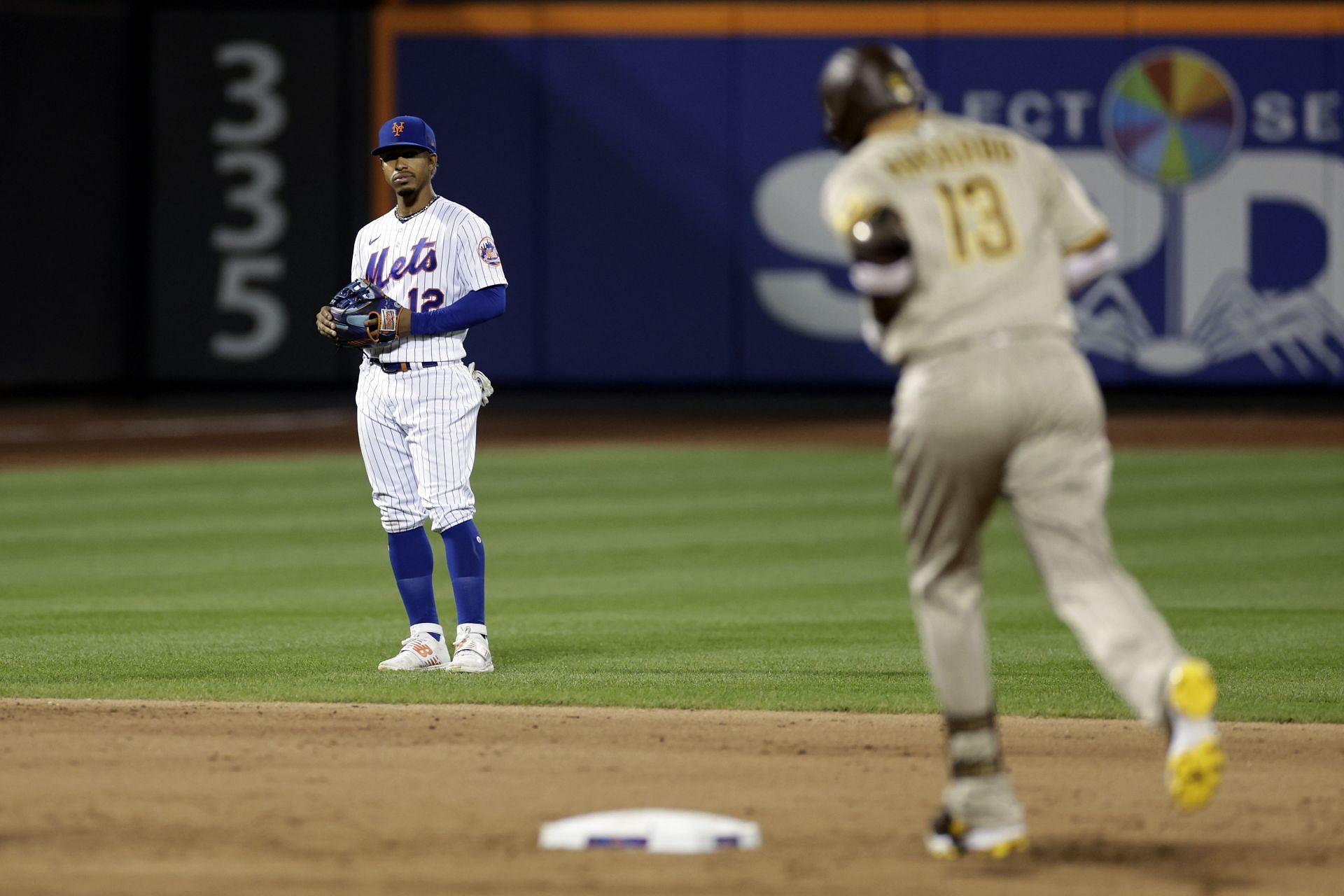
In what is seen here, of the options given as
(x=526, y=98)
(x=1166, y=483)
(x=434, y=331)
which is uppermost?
(x=526, y=98)

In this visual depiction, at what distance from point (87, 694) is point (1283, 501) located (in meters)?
9.06

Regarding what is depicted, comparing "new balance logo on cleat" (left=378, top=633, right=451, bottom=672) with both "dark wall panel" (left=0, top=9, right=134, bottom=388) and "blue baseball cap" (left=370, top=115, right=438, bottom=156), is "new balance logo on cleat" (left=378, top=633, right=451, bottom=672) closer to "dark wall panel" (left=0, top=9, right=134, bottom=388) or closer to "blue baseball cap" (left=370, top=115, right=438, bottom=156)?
"blue baseball cap" (left=370, top=115, right=438, bottom=156)

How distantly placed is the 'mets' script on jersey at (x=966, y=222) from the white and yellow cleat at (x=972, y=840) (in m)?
1.06

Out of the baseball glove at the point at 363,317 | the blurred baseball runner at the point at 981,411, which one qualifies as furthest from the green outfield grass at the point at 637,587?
the blurred baseball runner at the point at 981,411

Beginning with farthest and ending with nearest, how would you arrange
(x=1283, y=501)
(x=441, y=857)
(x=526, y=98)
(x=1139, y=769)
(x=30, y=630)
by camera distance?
(x=526, y=98)
(x=1283, y=501)
(x=30, y=630)
(x=1139, y=769)
(x=441, y=857)

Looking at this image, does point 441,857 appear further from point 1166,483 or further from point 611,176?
point 611,176

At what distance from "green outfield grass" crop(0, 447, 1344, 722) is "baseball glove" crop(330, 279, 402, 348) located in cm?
120

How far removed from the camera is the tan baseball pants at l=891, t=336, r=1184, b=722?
14.4 ft

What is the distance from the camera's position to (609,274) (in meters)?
22.5

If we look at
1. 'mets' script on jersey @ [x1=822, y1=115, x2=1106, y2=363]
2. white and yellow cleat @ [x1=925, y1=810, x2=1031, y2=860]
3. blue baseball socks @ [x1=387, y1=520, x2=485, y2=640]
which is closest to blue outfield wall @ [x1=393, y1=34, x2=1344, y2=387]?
blue baseball socks @ [x1=387, y1=520, x2=485, y2=640]

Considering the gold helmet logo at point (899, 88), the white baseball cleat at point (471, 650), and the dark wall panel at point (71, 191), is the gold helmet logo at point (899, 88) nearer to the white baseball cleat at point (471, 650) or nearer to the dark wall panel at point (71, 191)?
the white baseball cleat at point (471, 650)

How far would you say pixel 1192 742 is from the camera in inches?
168

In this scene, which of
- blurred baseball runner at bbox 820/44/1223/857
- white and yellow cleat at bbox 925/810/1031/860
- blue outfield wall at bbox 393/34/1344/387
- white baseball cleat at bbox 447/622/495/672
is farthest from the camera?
blue outfield wall at bbox 393/34/1344/387

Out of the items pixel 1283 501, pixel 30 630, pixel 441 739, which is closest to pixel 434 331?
pixel 441 739
